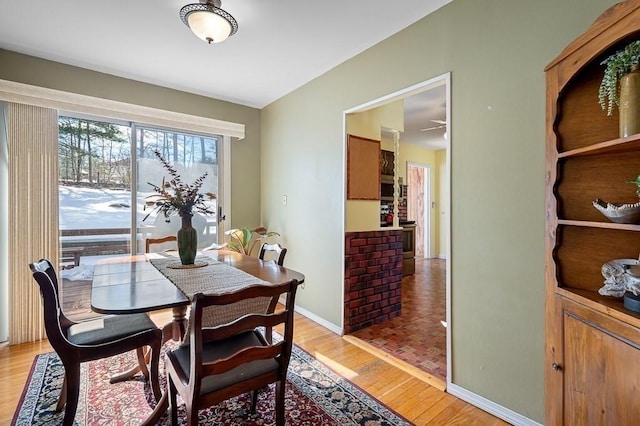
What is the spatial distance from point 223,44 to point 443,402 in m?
3.10

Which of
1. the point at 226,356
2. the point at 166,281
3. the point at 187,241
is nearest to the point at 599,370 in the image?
the point at 226,356

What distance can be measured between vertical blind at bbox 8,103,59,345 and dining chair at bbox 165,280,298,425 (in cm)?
224

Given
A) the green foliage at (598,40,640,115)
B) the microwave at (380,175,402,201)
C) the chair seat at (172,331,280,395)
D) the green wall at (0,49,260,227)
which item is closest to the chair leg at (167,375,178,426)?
the chair seat at (172,331,280,395)

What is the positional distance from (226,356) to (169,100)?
10.0 feet

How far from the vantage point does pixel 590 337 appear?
1073 millimetres

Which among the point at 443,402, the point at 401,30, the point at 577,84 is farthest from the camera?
the point at 401,30

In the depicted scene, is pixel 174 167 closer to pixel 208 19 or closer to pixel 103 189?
pixel 103 189

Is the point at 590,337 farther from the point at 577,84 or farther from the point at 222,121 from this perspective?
the point at 222,121

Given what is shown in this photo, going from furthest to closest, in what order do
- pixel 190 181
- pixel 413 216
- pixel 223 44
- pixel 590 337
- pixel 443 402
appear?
1. pixel 413 216
2. pixel 190 181
3. pixel 223 44
4. pixel 443 402
5. pixel 590 337

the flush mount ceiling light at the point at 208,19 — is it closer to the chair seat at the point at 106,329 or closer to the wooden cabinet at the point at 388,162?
the chair seat at the point at 106,329

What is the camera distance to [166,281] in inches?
68.4

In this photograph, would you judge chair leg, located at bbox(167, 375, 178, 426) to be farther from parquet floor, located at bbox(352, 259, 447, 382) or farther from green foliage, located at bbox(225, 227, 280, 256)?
green foliage, located at bbox(225, 227, 280, 256)

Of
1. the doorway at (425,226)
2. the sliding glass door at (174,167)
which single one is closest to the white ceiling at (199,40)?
the doorway at (425,226)

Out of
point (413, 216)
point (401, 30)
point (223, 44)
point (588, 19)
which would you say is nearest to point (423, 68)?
point (401, 30)
